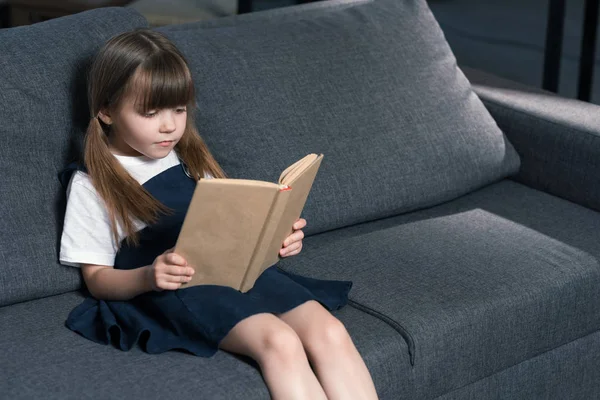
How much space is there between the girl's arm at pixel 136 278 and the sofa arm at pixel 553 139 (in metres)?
1.20

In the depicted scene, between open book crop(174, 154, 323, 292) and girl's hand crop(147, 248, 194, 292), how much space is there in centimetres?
2

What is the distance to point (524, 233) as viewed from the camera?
228 cm

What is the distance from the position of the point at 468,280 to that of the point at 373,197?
0.37 meters

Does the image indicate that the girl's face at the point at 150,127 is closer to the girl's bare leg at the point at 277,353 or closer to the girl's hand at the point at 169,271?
the girl's hand at the point at 169,271

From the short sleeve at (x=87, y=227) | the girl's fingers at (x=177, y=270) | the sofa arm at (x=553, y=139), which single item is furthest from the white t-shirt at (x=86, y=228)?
the sofa arm at (x=553, y=139)

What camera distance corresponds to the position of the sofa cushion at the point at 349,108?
2.22 m

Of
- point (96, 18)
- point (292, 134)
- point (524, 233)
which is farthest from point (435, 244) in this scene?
point (96, 18)

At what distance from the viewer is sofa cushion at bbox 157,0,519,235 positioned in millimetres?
2223

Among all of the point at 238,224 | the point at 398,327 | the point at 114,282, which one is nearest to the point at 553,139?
the point at 398,327

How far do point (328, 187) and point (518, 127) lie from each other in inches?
25.7

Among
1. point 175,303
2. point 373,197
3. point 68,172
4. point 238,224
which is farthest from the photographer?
point 373,197

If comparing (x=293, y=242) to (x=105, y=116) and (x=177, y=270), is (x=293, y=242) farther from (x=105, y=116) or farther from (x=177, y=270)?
(x=105, y=116)

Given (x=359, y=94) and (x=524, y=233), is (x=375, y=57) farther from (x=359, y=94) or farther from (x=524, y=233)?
(x=524, y=233)

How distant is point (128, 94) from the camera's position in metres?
1.80
